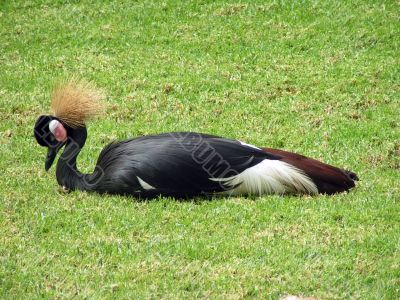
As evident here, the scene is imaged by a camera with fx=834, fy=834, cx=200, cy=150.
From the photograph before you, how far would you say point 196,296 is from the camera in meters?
4.87

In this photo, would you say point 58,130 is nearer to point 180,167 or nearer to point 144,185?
point 144,185

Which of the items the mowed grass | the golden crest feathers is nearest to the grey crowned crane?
the golden crest feathers

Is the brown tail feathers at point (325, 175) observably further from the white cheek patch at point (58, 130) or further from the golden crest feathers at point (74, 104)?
the white cheek patch at point (58, 130)

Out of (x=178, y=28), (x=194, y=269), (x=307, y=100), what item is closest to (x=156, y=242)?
(x=194, y=269)

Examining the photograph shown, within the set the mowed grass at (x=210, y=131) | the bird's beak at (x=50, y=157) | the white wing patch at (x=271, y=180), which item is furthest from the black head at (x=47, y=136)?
the white wing patch at (x=271, y=180)

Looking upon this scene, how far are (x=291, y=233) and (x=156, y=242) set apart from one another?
Answer: 3.05 ft

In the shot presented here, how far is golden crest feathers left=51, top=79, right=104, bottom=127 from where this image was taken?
21.6 feet

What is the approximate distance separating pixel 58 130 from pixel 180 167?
1080mm

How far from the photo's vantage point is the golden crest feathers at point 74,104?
6.60 metres

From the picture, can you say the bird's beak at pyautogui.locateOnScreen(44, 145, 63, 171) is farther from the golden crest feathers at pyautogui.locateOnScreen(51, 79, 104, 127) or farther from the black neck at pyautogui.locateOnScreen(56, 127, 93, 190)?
the golden crest feathers at pyautogui.locateOnScreen(51, 79, 104, 127)

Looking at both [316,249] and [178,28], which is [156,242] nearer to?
[316,249]

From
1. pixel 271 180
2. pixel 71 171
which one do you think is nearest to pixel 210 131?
pixel 271 180

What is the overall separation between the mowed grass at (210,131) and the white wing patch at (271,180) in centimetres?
10

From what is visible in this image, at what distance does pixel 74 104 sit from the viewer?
21.7 ft
